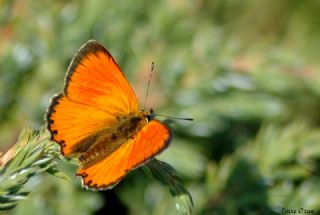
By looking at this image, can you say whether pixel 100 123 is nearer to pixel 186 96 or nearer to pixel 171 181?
pixel 171 181

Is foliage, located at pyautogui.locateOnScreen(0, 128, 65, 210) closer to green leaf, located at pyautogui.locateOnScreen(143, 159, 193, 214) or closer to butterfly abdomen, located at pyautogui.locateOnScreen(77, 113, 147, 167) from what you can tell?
butterfly abdomen, located at pyautogui.locateOnScreen(77, 113, 147, 167)

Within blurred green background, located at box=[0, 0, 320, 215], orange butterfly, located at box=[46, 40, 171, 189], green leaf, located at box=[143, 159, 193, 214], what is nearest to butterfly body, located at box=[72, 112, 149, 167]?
orange butterfly, located at box=[46, 40, 171, 189]

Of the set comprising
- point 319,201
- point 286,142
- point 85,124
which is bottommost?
point 319,201

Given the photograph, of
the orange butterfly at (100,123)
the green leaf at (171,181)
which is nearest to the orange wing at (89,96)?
the orange butterfly at (100,123)

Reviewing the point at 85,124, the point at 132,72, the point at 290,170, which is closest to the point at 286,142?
the point at 290,170

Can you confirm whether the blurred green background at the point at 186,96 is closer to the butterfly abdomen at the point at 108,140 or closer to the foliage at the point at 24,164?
the butterfly abdomen at the point at 108,140

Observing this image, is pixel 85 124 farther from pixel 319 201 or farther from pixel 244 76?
pixel 244 76
